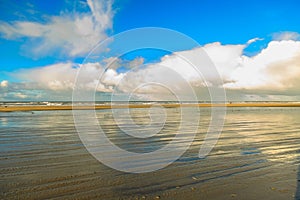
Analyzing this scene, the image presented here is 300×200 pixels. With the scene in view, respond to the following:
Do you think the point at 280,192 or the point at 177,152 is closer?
the point at 280,192

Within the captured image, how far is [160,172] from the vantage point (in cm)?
730

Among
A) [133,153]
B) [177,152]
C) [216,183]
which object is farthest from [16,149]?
[216,183]

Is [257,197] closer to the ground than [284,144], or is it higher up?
closer to the ground

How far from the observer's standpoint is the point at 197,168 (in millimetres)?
7699

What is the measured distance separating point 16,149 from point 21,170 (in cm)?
376

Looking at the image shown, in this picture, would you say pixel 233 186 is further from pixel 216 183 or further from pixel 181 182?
pixel 181 182

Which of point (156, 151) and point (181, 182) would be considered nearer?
point (181, 182)

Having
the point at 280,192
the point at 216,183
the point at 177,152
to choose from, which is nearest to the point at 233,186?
the point at 216,183

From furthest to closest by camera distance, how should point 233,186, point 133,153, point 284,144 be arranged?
point 284,144 < point 133,153 < point 233,186

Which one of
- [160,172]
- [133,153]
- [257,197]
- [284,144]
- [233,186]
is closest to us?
[257,197]

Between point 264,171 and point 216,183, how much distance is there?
80.0 inches

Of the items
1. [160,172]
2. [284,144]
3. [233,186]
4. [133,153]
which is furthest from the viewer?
[284,144]

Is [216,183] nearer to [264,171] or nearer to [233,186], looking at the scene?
[233,186]

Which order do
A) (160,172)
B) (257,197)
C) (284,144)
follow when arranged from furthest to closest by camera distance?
1. (284,144)
2. (160,172)
3. (257,197)
